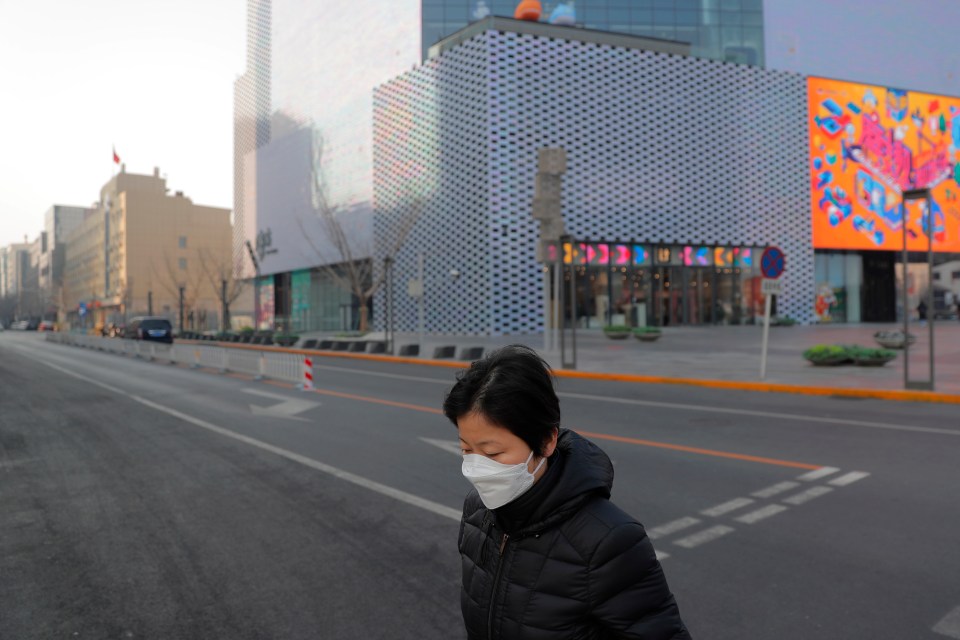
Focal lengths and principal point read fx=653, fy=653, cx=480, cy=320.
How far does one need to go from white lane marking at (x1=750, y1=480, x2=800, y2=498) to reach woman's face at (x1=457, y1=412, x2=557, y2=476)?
4.69 m

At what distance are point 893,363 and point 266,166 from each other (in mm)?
54834

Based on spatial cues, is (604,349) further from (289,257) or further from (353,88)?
(289,257)

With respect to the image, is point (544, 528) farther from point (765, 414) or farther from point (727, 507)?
point (765, 414)

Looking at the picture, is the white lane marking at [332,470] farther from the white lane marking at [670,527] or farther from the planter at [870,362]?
the planter at [870,362]

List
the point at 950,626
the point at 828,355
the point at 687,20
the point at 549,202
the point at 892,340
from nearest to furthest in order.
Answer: the point at 950,626 → the point at 828,355 → the point at 892,340 → the point at 549,202 → the point at 687,20

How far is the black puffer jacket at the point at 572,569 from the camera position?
4.94 ft

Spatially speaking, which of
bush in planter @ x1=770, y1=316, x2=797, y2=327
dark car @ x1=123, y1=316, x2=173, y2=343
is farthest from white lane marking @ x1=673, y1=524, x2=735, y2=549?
dark car @ x1=123, y1=316, x2=173, y2=343

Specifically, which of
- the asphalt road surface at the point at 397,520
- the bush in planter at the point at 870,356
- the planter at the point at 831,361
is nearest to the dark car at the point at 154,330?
the asphalt road surface at the point at 397,520

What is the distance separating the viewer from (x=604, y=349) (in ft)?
83.3

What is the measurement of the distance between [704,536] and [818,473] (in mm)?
2357

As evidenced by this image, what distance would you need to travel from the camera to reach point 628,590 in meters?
1.51

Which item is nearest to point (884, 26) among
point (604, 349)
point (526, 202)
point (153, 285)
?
point (526, 202)

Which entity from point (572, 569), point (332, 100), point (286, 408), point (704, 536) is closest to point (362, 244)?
point (332, 100)

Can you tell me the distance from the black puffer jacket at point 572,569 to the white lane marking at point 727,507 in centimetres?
393
